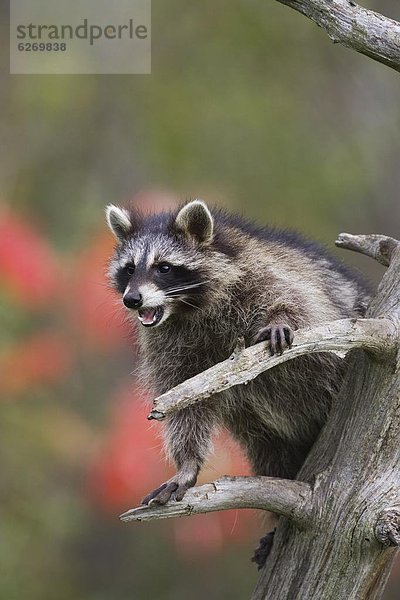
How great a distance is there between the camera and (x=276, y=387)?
4.33 metres

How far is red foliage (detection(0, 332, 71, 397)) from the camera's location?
6484mm

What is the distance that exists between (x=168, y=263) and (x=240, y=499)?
1157 mm

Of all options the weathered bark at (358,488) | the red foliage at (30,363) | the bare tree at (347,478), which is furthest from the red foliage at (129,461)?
the weathered bark at (358,488)

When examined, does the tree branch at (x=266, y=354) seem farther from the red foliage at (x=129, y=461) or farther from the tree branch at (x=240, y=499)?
the red foliage at (x=129, y=461)

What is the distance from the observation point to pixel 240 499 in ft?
11.7

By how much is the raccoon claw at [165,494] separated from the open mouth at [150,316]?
0.76 meters

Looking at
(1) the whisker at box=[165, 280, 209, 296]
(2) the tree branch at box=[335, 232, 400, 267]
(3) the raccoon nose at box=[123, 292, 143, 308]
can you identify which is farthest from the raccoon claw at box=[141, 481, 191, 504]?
(2) the tree branch at box=[335, 232, 400, 267]

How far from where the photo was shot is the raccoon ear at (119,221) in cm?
470

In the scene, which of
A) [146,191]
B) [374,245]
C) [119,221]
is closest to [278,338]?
[374,245]

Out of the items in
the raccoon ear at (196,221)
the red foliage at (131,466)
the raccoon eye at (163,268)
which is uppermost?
the raccoon ear at (196,221)

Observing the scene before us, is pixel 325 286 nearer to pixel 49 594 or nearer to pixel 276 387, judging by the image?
pixel 276 387

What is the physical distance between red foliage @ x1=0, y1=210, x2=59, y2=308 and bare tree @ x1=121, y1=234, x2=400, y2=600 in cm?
286

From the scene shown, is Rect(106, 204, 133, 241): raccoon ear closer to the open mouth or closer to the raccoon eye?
the raccoon eye

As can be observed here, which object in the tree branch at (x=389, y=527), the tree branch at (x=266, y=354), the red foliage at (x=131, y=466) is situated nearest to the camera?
the tree branch at (x=266, y=354)
